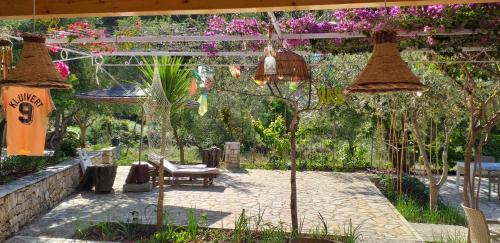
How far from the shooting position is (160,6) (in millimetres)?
3326

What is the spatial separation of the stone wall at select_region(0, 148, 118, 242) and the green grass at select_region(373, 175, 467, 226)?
5475 millimetres

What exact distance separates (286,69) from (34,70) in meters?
2.33

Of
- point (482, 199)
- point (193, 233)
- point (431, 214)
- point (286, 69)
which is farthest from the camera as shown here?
point (482, 199)

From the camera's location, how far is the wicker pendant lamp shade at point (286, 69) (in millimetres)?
4367

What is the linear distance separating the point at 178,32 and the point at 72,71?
22.0 ft

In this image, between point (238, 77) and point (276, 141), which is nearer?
point (238, 77)

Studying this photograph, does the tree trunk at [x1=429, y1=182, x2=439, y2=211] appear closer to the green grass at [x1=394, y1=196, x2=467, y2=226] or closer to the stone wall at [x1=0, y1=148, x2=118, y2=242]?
the green grass at [x1=394, y1=196, x2=467, y2=226]

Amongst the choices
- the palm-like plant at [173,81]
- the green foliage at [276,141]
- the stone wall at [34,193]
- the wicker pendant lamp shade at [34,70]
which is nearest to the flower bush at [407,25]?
the palm-like plant at [173,81]

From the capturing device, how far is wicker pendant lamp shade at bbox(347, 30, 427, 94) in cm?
242

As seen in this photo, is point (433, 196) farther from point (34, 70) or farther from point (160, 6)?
point (34, 70)

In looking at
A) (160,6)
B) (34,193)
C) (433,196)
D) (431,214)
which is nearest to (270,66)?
(160,6)

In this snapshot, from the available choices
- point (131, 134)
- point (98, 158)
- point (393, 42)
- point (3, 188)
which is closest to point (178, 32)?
point (3, 188)

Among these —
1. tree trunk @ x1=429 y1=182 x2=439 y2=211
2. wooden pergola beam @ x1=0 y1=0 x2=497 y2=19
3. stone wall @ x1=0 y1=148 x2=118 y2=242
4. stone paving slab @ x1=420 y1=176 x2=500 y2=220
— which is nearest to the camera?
wooden pergola beam @ x1=0 y1=0 x2=497 y2=19

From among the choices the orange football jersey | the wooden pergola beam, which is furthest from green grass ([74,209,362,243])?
the wooden pergola beam
